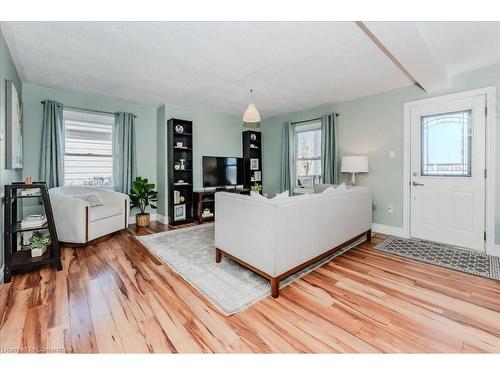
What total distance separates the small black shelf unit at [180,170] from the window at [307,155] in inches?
91.3

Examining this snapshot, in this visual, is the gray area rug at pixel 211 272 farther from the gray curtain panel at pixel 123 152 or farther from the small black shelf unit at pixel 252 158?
the small black shelf unit at pixel 252 158

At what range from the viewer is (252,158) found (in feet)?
18.9

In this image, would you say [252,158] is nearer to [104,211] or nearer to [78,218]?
[104,211]

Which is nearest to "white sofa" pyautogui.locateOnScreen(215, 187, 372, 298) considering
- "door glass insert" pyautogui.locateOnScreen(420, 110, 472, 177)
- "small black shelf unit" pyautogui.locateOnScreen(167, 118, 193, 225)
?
"door glass insert" pyautogui.locateOnScreen(420, 110, 472, 177)

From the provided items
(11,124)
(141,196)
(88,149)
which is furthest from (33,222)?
(88,149)

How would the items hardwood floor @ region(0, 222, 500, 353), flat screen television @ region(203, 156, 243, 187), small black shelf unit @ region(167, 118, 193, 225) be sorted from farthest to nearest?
1. flat screen television @ region(203, 156, 243, 187)
2. small black shelf unit @ region(167, 118, 193, 225)
3. hardwood floor @ region(0, 222, 500, 353)

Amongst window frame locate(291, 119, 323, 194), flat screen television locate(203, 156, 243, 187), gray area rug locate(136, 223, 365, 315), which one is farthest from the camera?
flat screen television locate(203, 156, 243, 187)

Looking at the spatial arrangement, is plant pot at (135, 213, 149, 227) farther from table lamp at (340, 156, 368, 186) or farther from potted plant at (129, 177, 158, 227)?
table lamp at (340, 156, 368, 186)

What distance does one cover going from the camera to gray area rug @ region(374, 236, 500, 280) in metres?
2.38

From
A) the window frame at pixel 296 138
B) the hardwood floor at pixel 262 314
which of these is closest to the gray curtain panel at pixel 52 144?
the hardwood floor at pixel 262 314

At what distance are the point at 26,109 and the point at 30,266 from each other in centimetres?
258

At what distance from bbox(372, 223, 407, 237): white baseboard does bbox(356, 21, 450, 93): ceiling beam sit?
206 centimetres

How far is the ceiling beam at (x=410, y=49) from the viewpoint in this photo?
5.80ft
